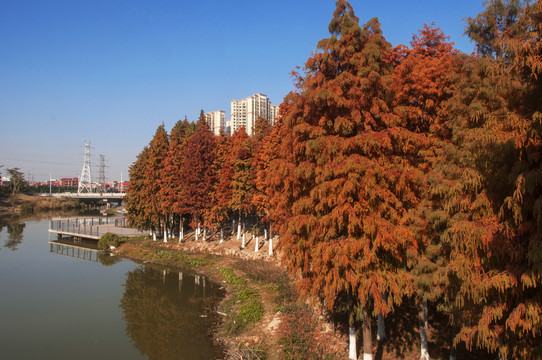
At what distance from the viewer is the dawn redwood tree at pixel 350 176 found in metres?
10.1

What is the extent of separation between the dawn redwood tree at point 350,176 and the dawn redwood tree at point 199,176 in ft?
75.2

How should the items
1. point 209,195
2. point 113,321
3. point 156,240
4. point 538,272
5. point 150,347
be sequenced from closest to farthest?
1. point 538,272
2. point 150,347
3. point 113,321
4. point 209,195
5. point 156,240

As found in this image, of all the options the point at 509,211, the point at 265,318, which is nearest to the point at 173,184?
the point at 265,318

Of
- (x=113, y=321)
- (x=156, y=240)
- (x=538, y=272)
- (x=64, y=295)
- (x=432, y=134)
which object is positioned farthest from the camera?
(x=156, y=240)

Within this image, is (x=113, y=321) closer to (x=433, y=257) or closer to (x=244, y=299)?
(x=244, y=299)

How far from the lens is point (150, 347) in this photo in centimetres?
1608

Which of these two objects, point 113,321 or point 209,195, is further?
point 209,195

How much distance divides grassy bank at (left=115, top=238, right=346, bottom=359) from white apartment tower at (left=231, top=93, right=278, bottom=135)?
366ft

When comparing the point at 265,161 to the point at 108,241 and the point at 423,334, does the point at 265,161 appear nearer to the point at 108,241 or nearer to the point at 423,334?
the point at 423,334

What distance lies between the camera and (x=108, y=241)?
39.5m

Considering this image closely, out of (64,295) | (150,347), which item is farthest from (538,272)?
(64,295)

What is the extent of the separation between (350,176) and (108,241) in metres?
37.3

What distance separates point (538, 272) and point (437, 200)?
174 inches

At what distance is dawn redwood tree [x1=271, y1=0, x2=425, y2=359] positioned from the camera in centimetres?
1012
